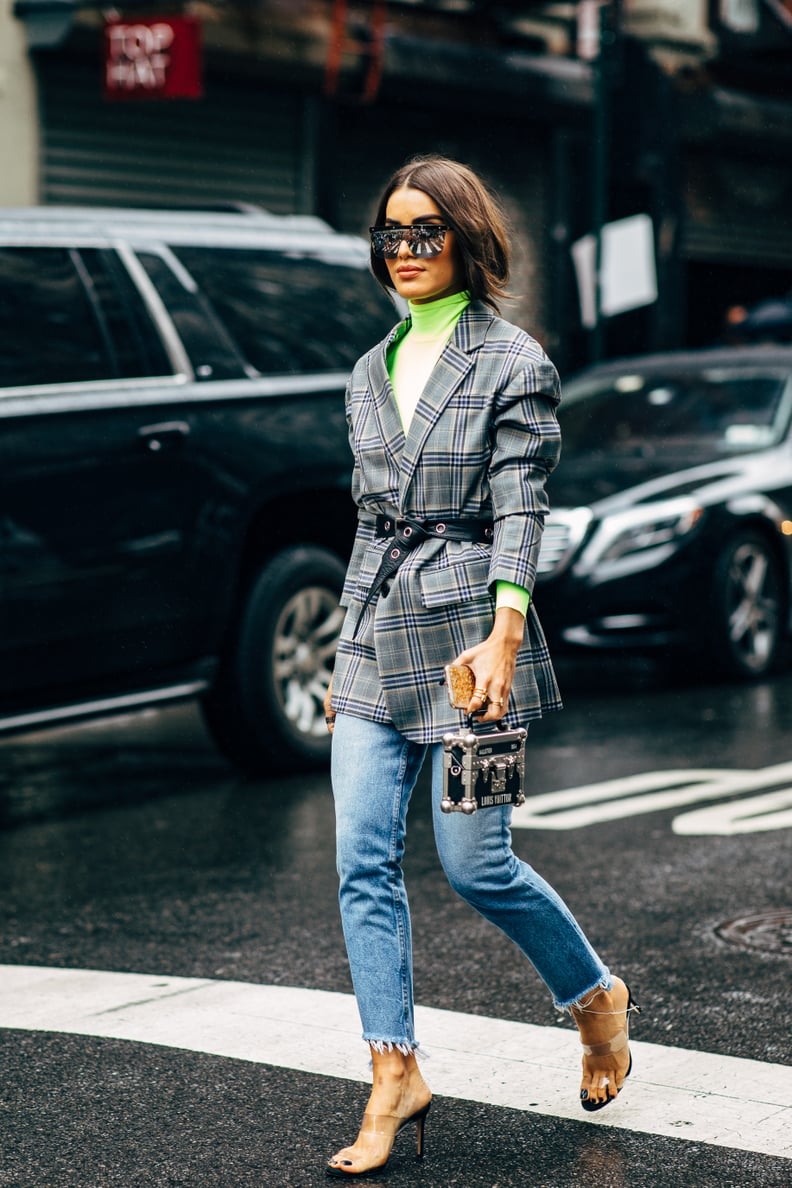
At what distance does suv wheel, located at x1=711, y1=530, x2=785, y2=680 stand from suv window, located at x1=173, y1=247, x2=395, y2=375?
110 inches

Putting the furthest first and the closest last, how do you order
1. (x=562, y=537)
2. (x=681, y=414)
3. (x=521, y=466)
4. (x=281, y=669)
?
(x=681, y=414) < (x=562, y=537) < (x=281, y=669) < (x=521, y=466)

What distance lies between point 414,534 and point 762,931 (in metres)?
2.24

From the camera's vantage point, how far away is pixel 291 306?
841 cm

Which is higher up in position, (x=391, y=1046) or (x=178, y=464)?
(x=391, y=1046)

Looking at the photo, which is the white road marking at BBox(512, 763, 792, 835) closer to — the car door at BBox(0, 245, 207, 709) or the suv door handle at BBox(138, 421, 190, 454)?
the car door at BBox(0, 245, 207, 709)

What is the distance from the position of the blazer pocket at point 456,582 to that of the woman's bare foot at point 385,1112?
0.85m

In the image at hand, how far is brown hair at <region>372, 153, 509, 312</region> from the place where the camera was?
12.9ft

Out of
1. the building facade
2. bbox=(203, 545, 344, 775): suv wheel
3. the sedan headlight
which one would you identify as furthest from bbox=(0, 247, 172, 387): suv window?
the building facade

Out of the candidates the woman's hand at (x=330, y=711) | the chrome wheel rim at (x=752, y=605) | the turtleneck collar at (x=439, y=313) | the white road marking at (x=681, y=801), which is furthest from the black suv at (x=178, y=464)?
the turtleneck collar at (x=439, y=313)

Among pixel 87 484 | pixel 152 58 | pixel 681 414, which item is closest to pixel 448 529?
pixel 87 484

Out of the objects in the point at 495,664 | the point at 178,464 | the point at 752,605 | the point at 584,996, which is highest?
the point at 495,664

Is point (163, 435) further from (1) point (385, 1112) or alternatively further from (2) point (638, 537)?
(1) point (385, 1112)

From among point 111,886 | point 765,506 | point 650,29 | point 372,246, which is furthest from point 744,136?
point 372,246

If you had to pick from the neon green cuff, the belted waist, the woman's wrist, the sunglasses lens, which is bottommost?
the woman's wrist
